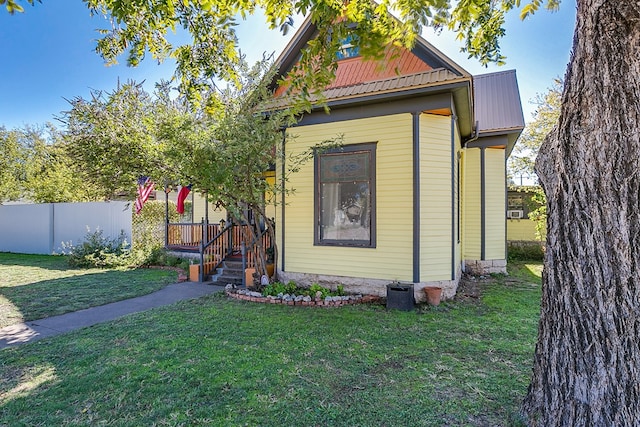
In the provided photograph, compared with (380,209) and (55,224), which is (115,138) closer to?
(380,209)

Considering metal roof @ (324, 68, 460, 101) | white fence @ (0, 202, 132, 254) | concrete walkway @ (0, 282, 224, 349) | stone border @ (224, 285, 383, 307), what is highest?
metal roof @ (324, 68, 460, 101)

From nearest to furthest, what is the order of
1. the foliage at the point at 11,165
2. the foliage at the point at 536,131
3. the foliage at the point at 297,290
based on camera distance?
1. the foliage at the point at 297,290
2. the foliage at the point at 536,131
3. the foliage at the point at 11,165

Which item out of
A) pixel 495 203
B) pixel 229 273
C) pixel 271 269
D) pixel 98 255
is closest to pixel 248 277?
pixel 271 269

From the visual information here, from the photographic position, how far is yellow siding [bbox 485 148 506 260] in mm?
9289

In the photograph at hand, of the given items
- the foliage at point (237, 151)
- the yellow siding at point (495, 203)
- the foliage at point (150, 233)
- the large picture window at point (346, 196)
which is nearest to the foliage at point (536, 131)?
the yellow siding at point (495, 203)

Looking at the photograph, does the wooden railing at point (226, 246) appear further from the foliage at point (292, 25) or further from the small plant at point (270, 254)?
the foliage at point (292, 25)

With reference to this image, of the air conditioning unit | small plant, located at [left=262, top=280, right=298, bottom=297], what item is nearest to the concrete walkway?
small plant, located at [left=262, top=280, right=298, bottom=297]

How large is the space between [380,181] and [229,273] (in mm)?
4482

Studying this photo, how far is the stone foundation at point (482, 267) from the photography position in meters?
9.12

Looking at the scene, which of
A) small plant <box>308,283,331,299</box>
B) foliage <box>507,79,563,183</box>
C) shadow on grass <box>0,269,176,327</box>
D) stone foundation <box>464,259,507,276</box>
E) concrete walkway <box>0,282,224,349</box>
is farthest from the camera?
foliage <box>507,79,563,183</box>

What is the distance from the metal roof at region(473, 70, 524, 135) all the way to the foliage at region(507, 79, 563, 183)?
122 inches

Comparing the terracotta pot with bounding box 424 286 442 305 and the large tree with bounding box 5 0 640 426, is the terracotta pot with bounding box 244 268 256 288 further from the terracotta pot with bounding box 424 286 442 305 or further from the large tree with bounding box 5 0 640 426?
the large tree with bounding box 5 0 640 426

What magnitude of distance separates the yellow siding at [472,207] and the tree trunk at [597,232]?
7.46 meters

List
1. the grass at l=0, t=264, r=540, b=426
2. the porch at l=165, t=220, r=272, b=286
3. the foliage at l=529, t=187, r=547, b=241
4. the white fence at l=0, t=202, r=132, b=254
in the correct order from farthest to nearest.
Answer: the white fence at l=0, t=202, r=132, b=254 < the foliage at l=529, t=187, r=547, b=241 < the porch at l=165, t=220, r=272, b=286 < the grass at l=0, t=264, r=540, b=426
